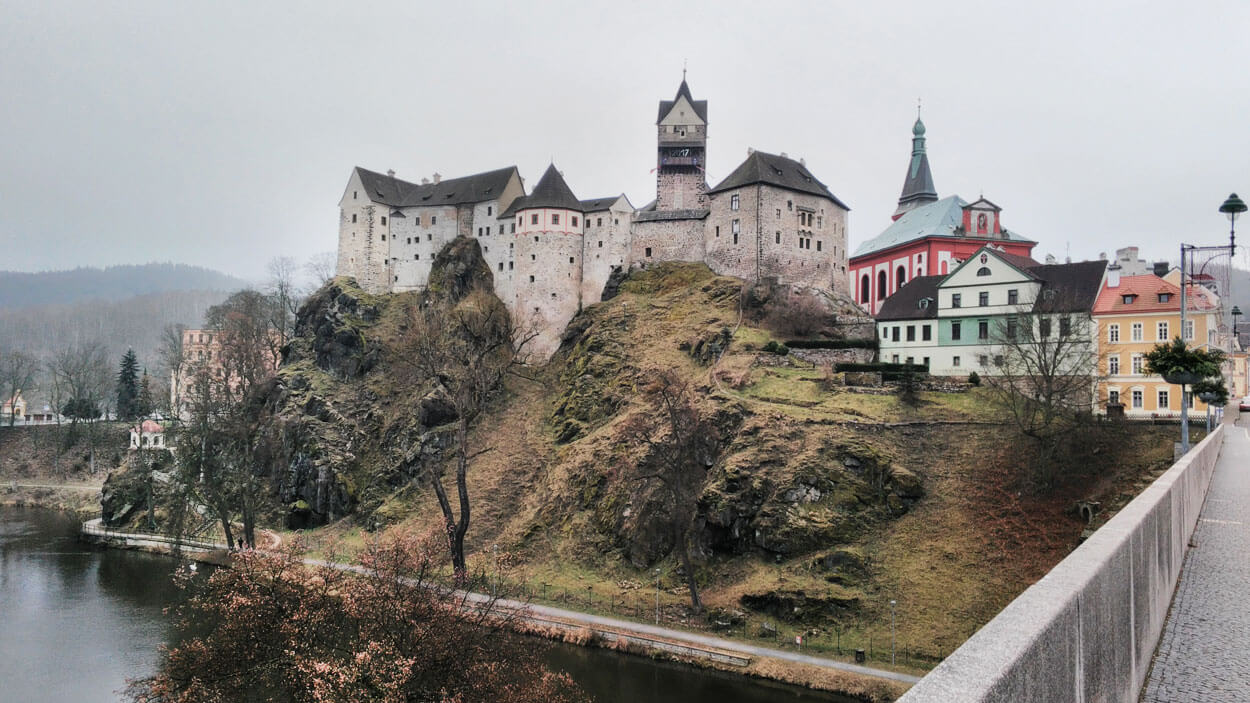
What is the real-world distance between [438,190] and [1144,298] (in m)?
57.5

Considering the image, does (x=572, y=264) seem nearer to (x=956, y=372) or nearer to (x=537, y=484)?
(x=537, y=484)

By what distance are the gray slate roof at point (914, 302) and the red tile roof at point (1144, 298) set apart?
9.06 metres

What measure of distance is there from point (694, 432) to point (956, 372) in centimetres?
1847

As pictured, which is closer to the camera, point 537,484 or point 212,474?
point 537,484

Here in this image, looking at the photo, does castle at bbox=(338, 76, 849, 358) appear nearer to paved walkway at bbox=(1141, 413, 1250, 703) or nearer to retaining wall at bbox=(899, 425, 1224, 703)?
paved walkway at bbox=(1141, 413, 1250, 703)

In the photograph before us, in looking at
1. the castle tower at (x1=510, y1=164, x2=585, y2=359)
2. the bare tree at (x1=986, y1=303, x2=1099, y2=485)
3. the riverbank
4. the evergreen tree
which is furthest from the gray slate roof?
the evergreen tree

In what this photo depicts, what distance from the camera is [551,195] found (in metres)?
68.3

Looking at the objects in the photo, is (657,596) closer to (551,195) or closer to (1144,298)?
(1144,298)

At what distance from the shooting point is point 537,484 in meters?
51.2

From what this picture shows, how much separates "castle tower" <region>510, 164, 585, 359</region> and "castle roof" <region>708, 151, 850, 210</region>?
12345 mm

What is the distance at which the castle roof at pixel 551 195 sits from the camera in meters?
67.9

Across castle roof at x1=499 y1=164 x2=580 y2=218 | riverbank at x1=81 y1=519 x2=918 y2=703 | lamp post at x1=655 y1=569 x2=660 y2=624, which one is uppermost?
castle roof at x1=499 y1=164 x2=580 y2=218

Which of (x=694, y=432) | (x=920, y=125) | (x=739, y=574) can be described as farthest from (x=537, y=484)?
(x=920, y=125)

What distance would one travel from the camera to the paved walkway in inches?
244
